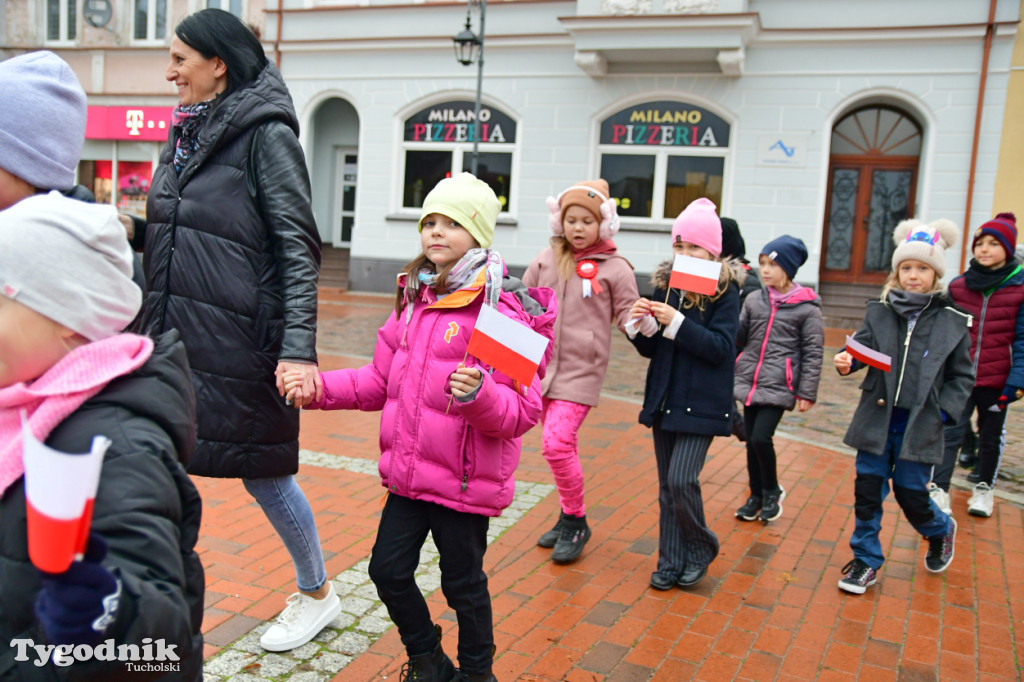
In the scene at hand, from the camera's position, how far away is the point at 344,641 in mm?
3152

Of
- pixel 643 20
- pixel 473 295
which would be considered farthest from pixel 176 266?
pixel 643 20

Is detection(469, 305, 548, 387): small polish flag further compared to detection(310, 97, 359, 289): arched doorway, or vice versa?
detection(310, 97, 359, 289): arched doorway

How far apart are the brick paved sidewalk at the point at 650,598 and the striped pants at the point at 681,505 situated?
0.14 m

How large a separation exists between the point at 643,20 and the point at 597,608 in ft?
41.6

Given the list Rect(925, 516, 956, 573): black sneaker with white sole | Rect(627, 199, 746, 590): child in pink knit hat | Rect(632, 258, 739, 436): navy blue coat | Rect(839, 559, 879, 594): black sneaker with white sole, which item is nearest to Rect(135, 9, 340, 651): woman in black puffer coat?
Rect(627, 199, 746, 590): child in pink knit hat

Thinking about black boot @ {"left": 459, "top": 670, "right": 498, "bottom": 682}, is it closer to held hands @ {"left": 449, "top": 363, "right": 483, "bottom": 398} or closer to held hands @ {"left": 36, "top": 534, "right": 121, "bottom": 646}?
held hands @ {"left": 449, "top": 363, "right": 483, "bottom": 398}

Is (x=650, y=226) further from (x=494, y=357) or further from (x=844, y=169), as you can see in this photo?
(x=494, y=357)

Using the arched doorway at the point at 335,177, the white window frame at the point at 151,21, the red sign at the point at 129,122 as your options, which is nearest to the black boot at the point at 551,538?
the arched doorway at the point at 335,177

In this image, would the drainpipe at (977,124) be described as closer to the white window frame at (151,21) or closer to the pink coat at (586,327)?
the pink coat at (586,327)

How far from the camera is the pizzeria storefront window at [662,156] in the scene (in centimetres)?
1516

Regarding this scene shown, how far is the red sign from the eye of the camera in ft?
66.0

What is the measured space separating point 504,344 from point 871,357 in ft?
7.40

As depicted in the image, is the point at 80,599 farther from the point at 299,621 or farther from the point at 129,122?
the point at 129,122

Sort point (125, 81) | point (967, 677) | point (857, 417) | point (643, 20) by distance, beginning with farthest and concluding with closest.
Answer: point (125, 81)
point (643, 20)
point (857, 417)
point (967, 677)
